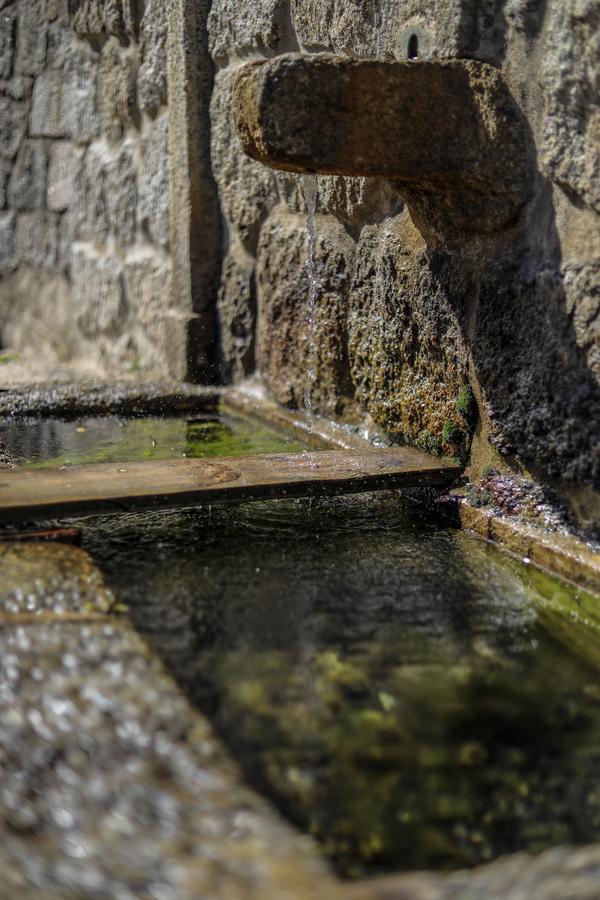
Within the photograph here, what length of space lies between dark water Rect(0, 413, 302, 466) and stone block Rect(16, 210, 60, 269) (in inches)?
89.4

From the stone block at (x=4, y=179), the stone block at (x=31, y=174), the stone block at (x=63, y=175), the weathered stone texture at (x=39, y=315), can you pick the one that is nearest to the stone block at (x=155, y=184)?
the stone block at (x=63, y=175)

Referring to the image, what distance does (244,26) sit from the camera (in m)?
3.33

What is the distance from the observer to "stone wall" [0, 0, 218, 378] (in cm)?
412

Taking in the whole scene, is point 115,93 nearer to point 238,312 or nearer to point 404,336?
point 238,312

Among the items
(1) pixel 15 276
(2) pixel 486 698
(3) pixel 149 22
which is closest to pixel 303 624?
(2) pixel 486 698

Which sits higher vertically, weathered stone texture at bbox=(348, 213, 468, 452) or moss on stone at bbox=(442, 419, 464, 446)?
weathered stone texture at bbox=(348, 213, 468, 452)

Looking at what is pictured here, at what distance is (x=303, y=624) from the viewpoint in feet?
5.59

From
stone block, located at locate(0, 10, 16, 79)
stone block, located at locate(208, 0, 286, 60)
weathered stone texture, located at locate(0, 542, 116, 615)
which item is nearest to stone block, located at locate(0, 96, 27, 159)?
stone block, located at locate(0, 10, 16, 79)

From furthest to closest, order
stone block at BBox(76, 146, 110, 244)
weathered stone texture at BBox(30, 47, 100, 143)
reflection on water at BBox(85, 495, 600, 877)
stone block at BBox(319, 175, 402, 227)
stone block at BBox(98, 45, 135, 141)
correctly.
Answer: weathered stone texture at BBox(30, 47, 100, 143), stone block at BBox(76, 146, 110, 244), stone block at BBox(98, 45, 135, 141), stone block at BBox(319, 175, 402, 227), reflection on water at BBox(85, 495, 600, 877)

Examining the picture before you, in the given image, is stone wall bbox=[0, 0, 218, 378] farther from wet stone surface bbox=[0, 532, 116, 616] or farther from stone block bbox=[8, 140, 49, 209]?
wet stone surface bbox=[0, 532, 116, 616]

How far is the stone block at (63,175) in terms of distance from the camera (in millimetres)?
5199

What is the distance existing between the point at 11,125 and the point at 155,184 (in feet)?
6.31

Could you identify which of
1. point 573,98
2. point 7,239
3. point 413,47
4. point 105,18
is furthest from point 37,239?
point 573,98

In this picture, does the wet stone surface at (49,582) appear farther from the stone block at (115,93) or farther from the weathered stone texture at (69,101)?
the weathered stone texture at (69,101)
